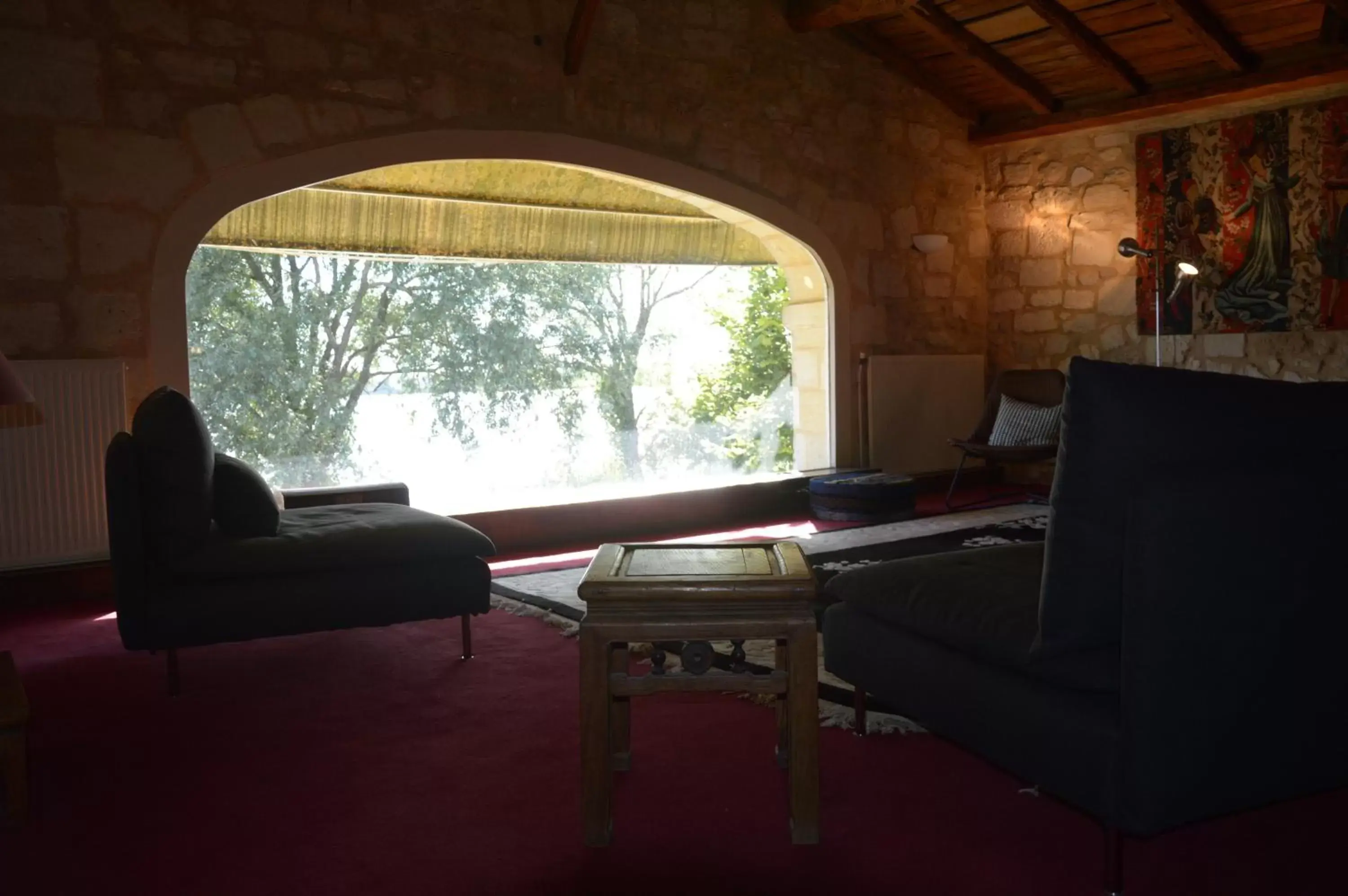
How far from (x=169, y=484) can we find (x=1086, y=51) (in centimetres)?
562

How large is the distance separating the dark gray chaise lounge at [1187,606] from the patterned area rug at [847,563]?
643mm

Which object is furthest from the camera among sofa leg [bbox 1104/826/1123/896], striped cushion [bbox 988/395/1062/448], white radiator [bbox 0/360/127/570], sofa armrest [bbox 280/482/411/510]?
striped cushion [bbox 988/395/1062/448]

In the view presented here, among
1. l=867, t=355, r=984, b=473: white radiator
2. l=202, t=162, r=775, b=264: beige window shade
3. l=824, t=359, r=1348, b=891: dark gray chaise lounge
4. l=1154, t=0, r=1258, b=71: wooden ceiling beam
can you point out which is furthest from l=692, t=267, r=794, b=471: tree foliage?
l=824, t=359, r=1348, b=891: dark gray chaise lounge

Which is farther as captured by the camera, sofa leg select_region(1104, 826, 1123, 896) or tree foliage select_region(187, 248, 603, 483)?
tree foliage select_region(187, 248, 603, 483)

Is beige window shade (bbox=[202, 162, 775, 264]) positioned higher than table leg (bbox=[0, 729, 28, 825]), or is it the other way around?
beige window shade (bbox=[202, 162, 775, 264])

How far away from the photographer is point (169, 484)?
9.33 ft

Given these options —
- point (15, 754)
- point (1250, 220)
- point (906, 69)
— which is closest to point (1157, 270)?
point (1250, 220)

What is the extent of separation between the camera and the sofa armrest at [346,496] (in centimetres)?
430

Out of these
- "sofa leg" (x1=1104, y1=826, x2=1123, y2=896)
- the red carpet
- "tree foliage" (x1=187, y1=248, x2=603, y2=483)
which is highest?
"tree foliage" (x1=187, y1=248, x2=603, y2=483)

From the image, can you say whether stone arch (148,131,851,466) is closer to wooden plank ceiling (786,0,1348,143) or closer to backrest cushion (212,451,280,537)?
wooden plank ceiling (786,0,1348,143)

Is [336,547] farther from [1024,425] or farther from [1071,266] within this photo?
[1071,266]

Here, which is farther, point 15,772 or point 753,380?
point 753,380

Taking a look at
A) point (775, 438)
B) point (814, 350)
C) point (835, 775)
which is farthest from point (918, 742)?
point (775, 438)

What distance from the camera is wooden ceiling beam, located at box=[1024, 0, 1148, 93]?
5.99 m
